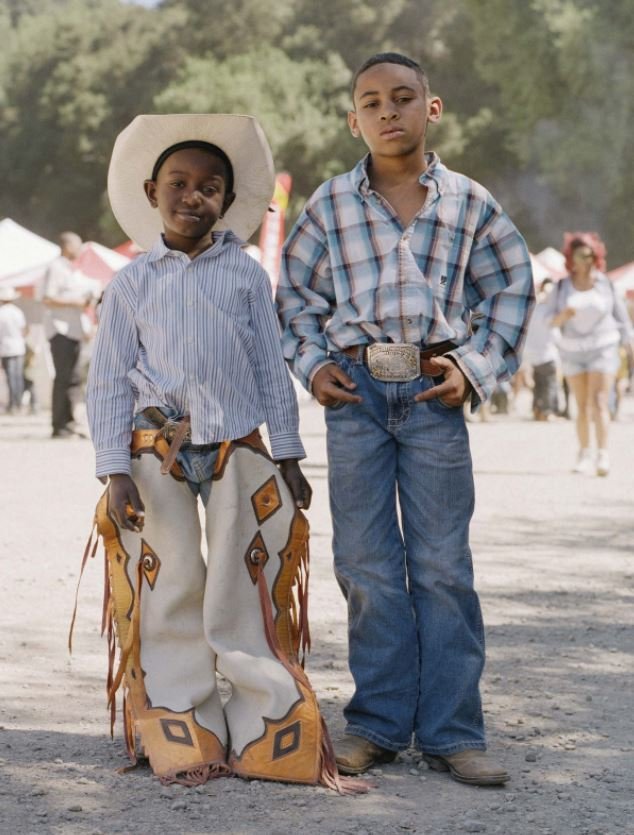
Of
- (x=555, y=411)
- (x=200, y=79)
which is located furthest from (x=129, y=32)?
(x=555, y=411)

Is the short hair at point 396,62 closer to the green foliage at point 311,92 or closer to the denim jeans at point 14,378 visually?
the denim jeans at point 14,378

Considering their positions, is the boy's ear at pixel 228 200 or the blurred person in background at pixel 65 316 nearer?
the boy's ear at pixel 228 200

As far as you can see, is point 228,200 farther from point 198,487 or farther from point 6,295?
point 6,295

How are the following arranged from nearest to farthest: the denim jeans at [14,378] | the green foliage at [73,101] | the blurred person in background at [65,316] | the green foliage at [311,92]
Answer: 1. the blurred person in background at [65,316]
2. the denim jeans at [14,378]
3. the green foliage at [311,92]
4. the green foliage at [73,101]

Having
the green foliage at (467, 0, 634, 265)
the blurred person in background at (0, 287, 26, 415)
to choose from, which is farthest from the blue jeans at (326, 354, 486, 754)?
the green foliage at (467, 0, 634, 265)

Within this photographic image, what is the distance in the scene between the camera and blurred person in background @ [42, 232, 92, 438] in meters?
15.4

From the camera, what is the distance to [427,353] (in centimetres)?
412

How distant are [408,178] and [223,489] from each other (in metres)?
0.99

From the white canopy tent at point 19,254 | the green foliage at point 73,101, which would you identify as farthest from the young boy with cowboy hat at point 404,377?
the green foliage at point 73,101

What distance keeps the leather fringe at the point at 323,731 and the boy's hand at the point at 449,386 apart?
66 cm

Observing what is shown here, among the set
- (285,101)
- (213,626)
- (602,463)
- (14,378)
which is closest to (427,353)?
(213,626)

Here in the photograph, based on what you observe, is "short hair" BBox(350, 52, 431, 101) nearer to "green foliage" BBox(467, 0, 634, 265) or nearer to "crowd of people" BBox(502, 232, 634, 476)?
"crowd of people" BBox(502, 232, 634, 476)

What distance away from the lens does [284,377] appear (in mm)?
4211

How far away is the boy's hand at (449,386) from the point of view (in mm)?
4047
